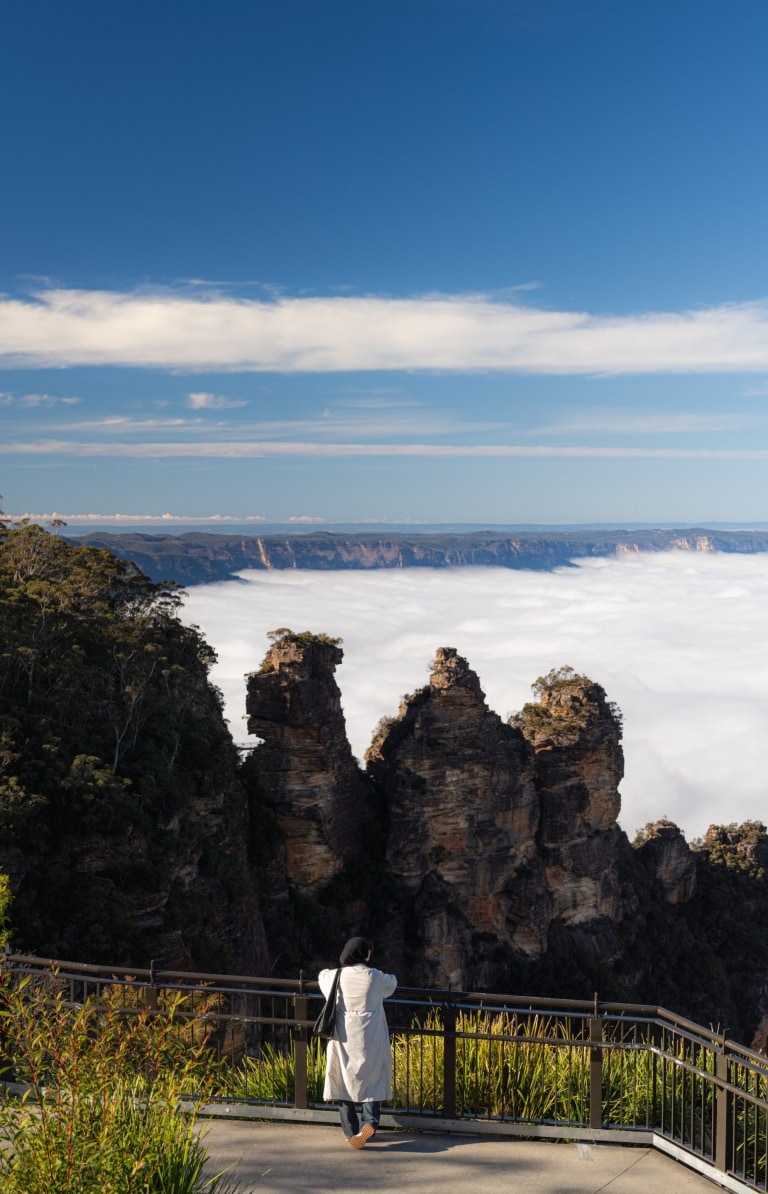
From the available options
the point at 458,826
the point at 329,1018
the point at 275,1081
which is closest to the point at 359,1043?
the point at 329,1018

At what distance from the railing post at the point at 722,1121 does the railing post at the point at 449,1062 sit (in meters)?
2.37

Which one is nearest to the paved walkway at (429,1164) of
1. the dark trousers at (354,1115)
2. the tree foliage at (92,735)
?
the dark trousers at (354,1115)

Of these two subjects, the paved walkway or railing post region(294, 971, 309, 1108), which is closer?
the paved walkway

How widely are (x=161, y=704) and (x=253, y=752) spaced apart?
30.5ft

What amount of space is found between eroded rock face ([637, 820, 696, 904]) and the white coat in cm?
5760

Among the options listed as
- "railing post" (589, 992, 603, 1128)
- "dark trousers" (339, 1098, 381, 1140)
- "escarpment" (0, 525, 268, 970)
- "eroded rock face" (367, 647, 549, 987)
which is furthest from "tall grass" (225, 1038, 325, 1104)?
"eroded rock face" (367, 647, 549, 987)

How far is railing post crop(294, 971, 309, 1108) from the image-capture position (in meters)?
9.18

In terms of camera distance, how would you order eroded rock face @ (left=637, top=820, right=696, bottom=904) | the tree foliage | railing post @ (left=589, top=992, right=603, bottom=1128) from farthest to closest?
1. eroded rock face @ (left=637, top=820, right=696, bottom=904)
2. the tree foliage
3. railing post @ (left=589, top=992, right=603, bottom=1128)

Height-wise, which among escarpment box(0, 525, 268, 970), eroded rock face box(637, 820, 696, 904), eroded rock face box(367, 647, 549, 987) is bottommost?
eroded rock face box(637, 820, 696, 904)

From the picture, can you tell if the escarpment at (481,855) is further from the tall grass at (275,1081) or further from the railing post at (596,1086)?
the railing post at (596,1086)

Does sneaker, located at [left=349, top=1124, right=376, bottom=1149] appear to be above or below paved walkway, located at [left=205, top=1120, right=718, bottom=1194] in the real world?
above

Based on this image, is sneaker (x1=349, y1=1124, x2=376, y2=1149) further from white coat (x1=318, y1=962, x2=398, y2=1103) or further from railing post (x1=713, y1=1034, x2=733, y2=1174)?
railing post (x1=713, y1=1034, x2=733, y2=1174)

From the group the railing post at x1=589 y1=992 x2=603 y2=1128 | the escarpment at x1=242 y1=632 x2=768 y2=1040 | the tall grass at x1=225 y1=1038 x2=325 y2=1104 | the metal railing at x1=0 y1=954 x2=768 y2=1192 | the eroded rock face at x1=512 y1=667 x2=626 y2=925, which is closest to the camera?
the metal railing at x1=0 y1=954 x2=768 y2=1192

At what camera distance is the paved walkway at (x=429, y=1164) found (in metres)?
8.07
